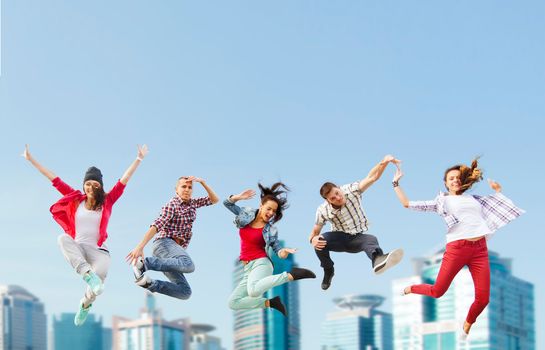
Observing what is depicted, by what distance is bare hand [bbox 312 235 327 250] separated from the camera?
52.8ft

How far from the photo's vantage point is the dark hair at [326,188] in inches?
627

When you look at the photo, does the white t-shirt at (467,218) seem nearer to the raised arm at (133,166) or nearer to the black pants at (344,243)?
the black pants at (344,243)

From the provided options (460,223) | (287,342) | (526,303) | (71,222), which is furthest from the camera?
(526,303)

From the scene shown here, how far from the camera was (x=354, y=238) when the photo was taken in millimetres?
16188

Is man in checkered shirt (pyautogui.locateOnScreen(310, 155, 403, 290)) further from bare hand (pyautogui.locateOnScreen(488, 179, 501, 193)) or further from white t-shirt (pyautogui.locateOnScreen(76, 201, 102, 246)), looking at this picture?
white t-shirt (pyautogui.locateOnScreen(76, 201, 102, 246))

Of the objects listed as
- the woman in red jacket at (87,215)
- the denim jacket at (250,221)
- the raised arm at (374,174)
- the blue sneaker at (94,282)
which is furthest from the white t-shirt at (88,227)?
the raised arm at (374,174)

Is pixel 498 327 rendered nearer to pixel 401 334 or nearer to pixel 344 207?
pixel 401 334

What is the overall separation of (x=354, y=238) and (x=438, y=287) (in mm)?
1725

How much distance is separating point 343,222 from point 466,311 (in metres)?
171

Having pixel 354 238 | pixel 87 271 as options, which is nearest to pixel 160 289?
pixel 87 271

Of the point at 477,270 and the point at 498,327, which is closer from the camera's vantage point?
the point at 477,270

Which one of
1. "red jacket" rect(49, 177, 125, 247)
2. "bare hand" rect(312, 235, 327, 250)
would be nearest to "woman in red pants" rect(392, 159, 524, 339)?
"bare hand" rect(312, 235, 327, 250)

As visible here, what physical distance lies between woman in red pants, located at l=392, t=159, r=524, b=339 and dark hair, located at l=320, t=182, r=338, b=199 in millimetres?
1100

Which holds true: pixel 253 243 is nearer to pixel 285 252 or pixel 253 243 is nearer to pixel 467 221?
pixel 285 252
